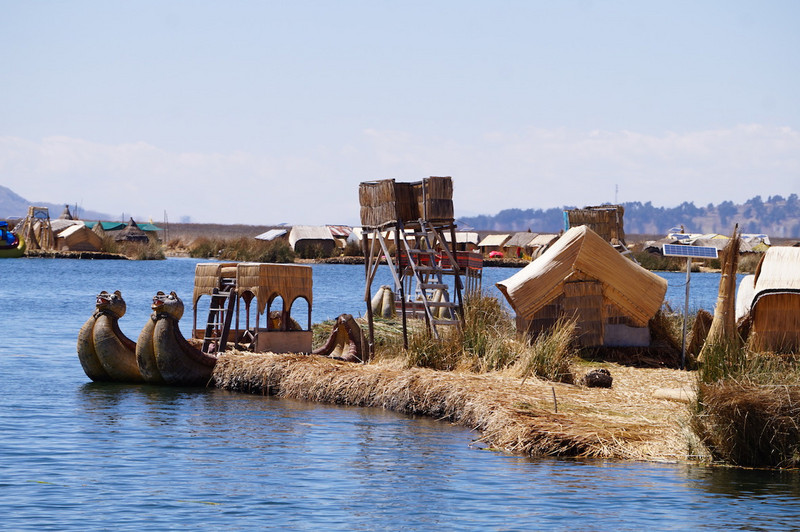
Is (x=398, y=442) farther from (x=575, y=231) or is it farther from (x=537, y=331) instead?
(x=575, y=231)

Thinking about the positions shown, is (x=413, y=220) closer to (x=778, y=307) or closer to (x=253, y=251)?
(x=778, y=307)

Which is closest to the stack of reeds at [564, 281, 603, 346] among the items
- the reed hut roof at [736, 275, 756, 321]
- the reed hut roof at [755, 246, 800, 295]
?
the reed hut roof at [736, 275, 756, 321]

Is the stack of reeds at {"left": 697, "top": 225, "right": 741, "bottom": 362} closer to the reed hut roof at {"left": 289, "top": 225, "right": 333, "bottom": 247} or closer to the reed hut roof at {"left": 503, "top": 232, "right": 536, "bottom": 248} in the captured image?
the reed hut roof at {"left": 289, "top": 225, "right": 333, "bottom": 247}

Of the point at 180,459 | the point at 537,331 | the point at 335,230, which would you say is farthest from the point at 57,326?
the point at 335,230

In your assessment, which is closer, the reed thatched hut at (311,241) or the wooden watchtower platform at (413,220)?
the wooden watchtower platform at (413,220)

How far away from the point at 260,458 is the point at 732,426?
17.5 feet

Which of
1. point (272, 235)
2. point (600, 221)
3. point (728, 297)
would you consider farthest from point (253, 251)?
point (728, 297)

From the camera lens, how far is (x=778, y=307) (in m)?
17.0

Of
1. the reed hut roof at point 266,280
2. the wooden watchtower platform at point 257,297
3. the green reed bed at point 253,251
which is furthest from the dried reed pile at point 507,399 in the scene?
the green reed bed at point 253,251

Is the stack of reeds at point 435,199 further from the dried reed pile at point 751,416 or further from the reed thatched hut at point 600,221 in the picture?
the dried reed pile at point 751,416

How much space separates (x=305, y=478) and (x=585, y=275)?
7.92m

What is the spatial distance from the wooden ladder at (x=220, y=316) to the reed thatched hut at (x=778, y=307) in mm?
8447

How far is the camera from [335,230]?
3713 inches

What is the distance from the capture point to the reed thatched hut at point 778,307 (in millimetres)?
16797
